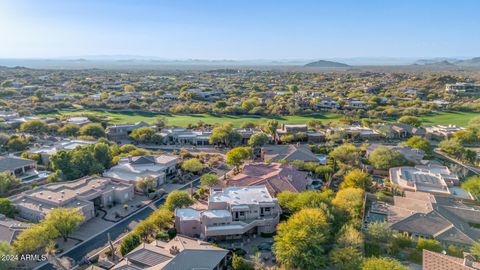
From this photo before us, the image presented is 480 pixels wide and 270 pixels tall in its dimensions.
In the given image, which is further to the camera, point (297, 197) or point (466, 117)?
point (466, 117)

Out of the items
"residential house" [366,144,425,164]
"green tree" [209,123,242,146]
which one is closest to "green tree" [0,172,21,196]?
"green tree" [209,123,242,146]

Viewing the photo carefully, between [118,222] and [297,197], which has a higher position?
[297,197]

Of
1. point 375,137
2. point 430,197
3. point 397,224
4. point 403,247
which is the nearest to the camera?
point 403,247

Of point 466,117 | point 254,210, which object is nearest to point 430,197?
point 254,210

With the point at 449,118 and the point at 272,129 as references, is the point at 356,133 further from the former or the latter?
the point at 449,118

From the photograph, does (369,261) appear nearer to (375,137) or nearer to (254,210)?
(254,210)

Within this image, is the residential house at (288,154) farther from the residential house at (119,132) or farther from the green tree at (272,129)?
the residential house at (119,132)
